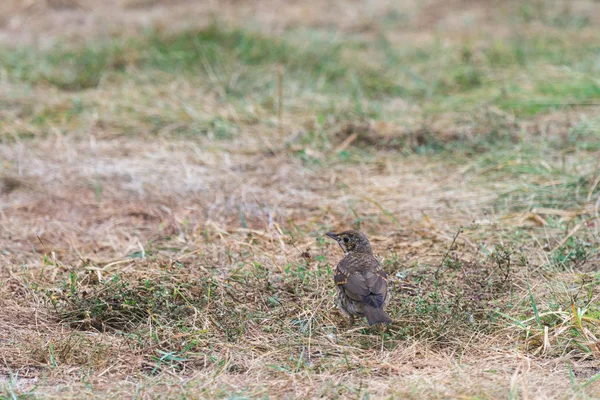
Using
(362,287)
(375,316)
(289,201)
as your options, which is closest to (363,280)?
(362,287)

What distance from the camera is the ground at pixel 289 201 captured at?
414 centimetres

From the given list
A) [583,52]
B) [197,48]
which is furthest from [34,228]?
[583,52]

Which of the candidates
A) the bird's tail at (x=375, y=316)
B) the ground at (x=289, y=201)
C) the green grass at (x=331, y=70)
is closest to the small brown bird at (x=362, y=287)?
the bird's tail at (x=375, y=316)

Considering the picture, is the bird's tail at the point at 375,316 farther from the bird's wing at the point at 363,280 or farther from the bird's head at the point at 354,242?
the bird's head at the point at 354,242

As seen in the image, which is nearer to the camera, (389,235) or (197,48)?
(389,235)

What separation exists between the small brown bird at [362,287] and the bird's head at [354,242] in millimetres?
82

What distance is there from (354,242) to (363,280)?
66cm

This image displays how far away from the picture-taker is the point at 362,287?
14.4 feet

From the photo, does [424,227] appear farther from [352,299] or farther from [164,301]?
[164,301]

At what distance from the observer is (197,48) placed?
9594 mm

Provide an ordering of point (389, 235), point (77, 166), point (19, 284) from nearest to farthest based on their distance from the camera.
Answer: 1. point (19, 284)
2. point (389, 235)
3. point (77, 166)

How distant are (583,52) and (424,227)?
5.08 m

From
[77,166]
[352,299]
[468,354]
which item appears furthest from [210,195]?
[468,354]

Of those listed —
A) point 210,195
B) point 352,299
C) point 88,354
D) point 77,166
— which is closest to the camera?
point 88,354
